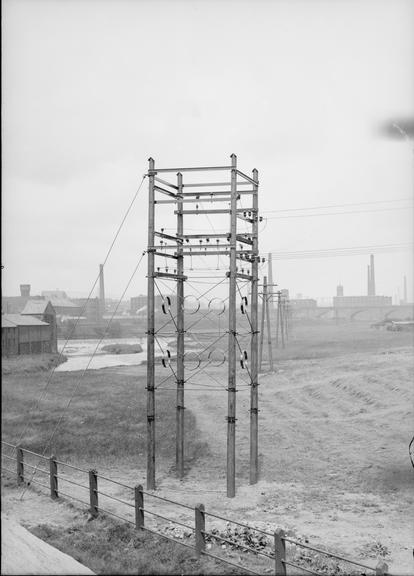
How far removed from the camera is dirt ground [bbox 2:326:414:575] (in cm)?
1017

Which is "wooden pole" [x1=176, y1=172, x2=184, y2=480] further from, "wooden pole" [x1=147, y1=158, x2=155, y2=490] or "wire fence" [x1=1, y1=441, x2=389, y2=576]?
"wire fence" [x1=1, y1=441, x2=389, y2=576]

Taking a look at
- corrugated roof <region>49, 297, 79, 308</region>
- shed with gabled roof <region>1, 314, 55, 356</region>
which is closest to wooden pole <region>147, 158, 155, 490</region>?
shed with gabled roof <region>1, 314, 55, 356</region>

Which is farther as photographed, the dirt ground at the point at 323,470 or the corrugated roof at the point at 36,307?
the corrugated roof at the point at 36,307

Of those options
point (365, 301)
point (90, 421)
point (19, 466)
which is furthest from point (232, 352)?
point (365, 301)

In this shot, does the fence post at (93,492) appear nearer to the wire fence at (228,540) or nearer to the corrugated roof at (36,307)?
the wire fence at (228,540)

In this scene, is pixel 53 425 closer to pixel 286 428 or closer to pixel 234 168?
pixel 286 428

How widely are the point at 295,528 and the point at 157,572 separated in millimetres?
3494

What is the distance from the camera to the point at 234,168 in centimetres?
1217

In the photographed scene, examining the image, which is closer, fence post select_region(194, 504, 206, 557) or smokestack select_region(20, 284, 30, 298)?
Result: fence post select_region(194, 504, 206, 557)

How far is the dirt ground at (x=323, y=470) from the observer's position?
10.2m

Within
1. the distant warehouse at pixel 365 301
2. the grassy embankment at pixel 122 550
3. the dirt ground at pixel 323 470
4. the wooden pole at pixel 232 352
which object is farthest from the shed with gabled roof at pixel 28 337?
the distant warehouse at pixel 365 301

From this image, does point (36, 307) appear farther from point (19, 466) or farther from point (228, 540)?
point (228, 540)

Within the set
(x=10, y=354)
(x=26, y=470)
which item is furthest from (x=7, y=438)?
(x=10, y=354)

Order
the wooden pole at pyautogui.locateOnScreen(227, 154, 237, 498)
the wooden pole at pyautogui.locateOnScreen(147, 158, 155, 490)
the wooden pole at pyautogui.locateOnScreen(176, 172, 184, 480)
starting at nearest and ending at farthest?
1. the wooden pole at pyautogui.locateOnScreen(227, 154, 237, 498)
2. the wooden pole at pyautogui.locateOnScreen(147, 158, 155, 490)
3. the wooden pole at pyautogui.locateOnScreen(176, 172, 184, 480)
